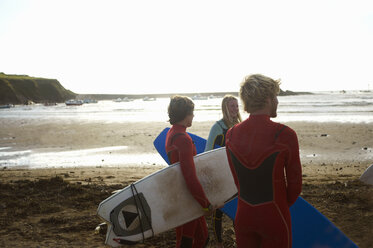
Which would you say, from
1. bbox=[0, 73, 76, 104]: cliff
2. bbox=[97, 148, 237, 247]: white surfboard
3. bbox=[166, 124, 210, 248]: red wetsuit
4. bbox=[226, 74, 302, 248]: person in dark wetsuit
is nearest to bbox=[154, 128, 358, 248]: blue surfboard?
bbox=[97, 148, 237, 247]: white surfboard

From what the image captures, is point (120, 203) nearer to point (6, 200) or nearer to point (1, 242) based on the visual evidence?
point (1, 242)

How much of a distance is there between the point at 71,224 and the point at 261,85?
387cm

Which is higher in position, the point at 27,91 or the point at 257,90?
the point at 27,91

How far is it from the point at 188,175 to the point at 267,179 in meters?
0.83

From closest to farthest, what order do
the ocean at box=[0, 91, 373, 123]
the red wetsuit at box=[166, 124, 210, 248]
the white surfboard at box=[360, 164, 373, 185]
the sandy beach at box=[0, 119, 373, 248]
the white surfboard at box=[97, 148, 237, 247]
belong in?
1. the red wetsuit at box=[166, 124, 210, 248]
2. the white surfboard at box=[97, 148, 237, 247]
3. the sandy beach at box=[0, 119, 373, 248]
4. the white surfboard at box=[360, 164, 373, 185]
5. the ocean at box=[0, 91, 373, 123]

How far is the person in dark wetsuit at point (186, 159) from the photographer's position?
254 cm

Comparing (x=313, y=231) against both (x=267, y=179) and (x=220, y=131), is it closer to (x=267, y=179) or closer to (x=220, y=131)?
(x=220, y=131)

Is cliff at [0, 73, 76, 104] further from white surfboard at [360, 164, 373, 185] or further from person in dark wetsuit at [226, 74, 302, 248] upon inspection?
person in dark wetsuit at [226, 74, 302, 248]

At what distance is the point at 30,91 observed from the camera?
90.5 m

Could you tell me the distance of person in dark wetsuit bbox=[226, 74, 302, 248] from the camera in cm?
180

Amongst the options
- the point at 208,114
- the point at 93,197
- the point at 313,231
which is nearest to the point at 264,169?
the point at 313,231

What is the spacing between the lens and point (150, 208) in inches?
116

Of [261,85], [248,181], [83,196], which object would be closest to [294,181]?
[248,181]

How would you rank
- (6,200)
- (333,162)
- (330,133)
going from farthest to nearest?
(330,133)
(333,162)
(6,200)
